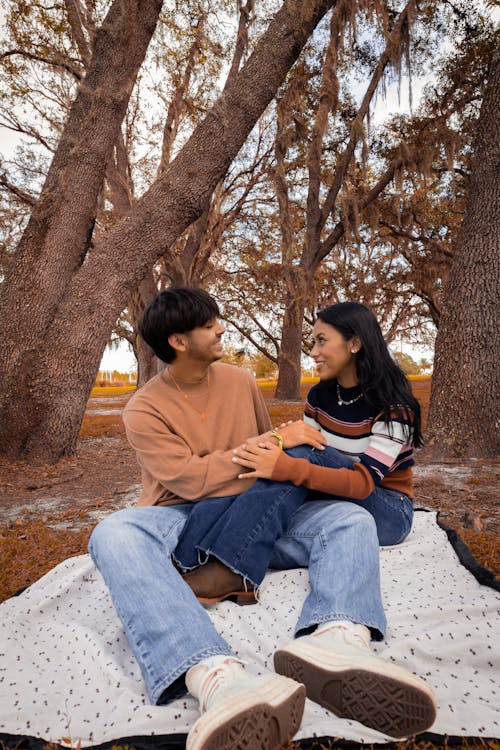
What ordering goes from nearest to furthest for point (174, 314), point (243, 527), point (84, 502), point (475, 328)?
point (243, 527) < point (174, 314) < point (84, 502) < point (475, 328)

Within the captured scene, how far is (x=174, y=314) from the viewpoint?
268 cm

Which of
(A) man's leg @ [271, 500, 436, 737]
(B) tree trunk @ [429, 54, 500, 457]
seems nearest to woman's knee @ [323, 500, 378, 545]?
(A) man's leg @ [271, 500, 436, 737]

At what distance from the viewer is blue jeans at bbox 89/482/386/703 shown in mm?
1771

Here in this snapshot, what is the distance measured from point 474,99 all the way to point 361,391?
11.0 meters

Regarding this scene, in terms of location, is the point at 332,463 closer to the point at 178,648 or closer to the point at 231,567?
the point at 231,567

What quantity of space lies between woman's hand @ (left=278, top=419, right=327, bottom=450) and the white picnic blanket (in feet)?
2.19

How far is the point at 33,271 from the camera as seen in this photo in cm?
686

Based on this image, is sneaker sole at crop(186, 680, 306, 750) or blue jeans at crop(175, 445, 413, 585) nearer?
sneaker sole at crop(186, 680, 306, 750)

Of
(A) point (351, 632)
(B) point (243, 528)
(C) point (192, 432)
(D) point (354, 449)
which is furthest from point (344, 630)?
(C) point (192, 432)

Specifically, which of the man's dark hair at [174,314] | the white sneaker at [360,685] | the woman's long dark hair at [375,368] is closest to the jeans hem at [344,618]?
the white sneaker at [360,685]

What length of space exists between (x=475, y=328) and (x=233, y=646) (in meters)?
5.52

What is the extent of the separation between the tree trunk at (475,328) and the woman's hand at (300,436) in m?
4.61

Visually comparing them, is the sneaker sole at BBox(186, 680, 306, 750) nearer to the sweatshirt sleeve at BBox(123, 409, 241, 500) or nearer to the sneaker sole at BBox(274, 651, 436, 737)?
the sneaker sole at BBox(274, 651, 436, 737)

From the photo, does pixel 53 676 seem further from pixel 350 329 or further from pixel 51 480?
pixel 51 480
